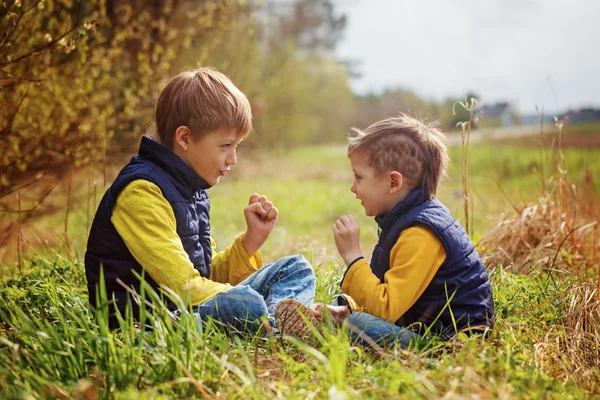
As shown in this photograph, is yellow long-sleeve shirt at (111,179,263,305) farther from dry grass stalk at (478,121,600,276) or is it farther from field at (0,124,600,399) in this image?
dry grass stalk at (478,121,600,276)

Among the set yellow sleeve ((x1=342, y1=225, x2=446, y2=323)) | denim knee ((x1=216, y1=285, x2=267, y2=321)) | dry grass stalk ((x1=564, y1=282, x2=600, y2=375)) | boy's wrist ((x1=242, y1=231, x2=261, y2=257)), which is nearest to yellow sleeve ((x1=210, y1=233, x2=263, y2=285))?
boy's wrist ((x1=242, y1=231, x2=261, y2=257))

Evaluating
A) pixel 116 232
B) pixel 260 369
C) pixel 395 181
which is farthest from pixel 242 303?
pixel 395 181

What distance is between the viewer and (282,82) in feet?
48.5

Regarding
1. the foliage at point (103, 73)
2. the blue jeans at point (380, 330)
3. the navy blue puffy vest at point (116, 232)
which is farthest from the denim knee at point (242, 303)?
the foliage at point (103, 73)

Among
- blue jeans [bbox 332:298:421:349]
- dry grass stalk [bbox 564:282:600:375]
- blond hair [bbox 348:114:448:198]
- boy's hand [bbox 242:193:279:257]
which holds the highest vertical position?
blond hair [bbox 348:114:448:198]

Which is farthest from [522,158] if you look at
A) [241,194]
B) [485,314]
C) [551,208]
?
[485,314]

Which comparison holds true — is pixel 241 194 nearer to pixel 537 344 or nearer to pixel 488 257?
pixel 488 257

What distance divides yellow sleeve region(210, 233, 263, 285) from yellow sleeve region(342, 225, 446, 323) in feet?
2.87

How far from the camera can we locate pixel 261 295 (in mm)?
2850

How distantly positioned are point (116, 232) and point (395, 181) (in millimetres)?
1339

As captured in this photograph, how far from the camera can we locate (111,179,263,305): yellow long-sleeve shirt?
8.30 ft

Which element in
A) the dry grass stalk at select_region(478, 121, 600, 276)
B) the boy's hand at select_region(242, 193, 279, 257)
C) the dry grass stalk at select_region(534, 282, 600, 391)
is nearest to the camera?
the dry grass stalk at select_region(534, 282, 600, 391)

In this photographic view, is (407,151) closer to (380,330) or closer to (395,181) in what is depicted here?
(395,181)

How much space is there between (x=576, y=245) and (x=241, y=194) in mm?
6199
